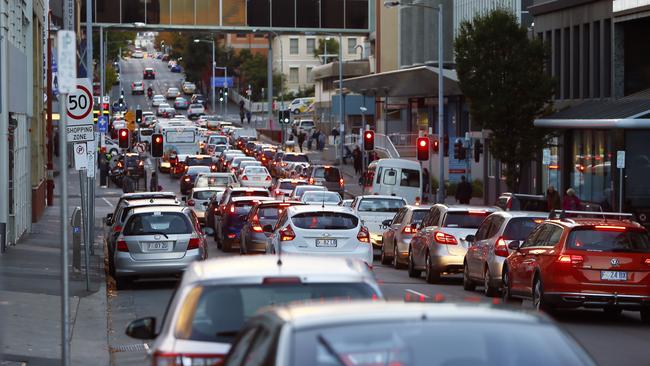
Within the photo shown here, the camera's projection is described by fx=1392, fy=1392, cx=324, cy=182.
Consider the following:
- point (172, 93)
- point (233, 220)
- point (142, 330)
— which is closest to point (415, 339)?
point (142, 330)

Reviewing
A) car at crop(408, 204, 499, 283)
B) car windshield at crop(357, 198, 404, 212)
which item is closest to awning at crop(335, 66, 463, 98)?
car windshield at crop(357, 198, 404, 212)

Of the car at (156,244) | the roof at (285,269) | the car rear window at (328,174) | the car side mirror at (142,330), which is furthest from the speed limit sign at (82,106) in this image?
the car rear window at (328,174)

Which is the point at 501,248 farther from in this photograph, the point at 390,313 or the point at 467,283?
the point at 390,313

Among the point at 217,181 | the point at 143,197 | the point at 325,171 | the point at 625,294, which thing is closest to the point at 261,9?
the point at 325,171

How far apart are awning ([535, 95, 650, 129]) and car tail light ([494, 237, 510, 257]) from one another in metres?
18.4

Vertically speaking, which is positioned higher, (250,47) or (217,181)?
(250,47)

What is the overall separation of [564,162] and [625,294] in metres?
31.1

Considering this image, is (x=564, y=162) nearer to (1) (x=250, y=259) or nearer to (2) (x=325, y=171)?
(2) (x=325, y=171)

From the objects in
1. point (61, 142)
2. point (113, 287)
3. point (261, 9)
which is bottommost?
point (113, 287)

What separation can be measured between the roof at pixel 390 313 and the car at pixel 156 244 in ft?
61.5

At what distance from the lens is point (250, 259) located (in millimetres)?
10031

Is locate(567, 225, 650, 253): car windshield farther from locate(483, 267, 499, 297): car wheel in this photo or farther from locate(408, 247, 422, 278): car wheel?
locate(408, 247, 422, 278): car wheel

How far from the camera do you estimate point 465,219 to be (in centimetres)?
2808

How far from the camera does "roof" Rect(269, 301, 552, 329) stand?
620 cm
